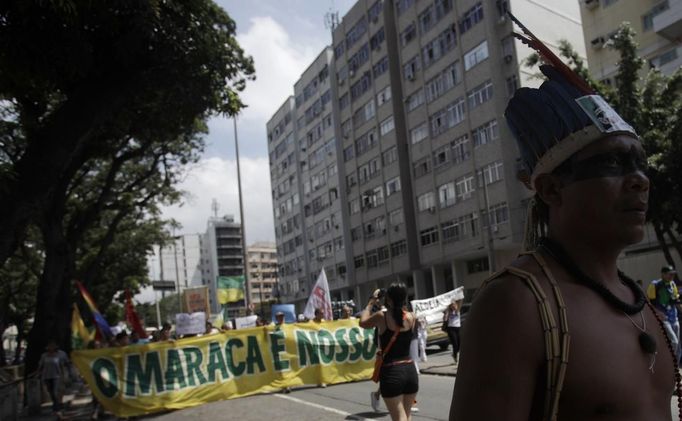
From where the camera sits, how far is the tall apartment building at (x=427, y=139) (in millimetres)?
38375

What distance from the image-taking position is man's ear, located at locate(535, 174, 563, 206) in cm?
161

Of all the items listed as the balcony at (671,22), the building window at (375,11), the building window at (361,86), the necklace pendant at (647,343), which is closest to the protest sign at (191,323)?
the necklace pendant at (647,343)

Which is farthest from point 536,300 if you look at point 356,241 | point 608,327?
point 356,241

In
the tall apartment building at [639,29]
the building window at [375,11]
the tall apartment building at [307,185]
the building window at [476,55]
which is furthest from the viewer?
the tall apartment building at [307,185]

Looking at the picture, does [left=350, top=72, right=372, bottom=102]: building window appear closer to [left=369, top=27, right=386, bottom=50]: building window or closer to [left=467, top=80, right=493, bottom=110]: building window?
[left=369, top=27, right=386, bottom=50]: building window

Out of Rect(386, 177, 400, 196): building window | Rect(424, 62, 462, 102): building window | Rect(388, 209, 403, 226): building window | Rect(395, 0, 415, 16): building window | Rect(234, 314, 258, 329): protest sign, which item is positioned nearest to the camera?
Rect(234, 314, 258, 329): protest sign

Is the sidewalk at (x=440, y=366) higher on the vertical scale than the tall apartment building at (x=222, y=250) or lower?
lower

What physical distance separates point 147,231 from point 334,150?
27.3m

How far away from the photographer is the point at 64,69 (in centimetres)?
1032

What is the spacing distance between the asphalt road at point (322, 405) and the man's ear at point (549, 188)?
26.3ft

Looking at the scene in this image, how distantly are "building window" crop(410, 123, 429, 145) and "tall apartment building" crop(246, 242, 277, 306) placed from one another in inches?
4316

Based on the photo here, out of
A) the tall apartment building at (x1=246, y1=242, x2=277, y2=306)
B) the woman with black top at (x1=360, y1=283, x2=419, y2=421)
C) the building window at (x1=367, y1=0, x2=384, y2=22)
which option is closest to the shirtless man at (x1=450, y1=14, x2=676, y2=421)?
the woman with black top at (x1=360, y1=283, x2=419, y2=421)

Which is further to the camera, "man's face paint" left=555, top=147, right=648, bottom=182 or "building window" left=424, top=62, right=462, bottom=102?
"building window" left=424, top=62, right=462, bottom=102

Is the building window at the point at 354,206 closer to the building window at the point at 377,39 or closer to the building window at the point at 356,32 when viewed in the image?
the building window at the point at 377,39
